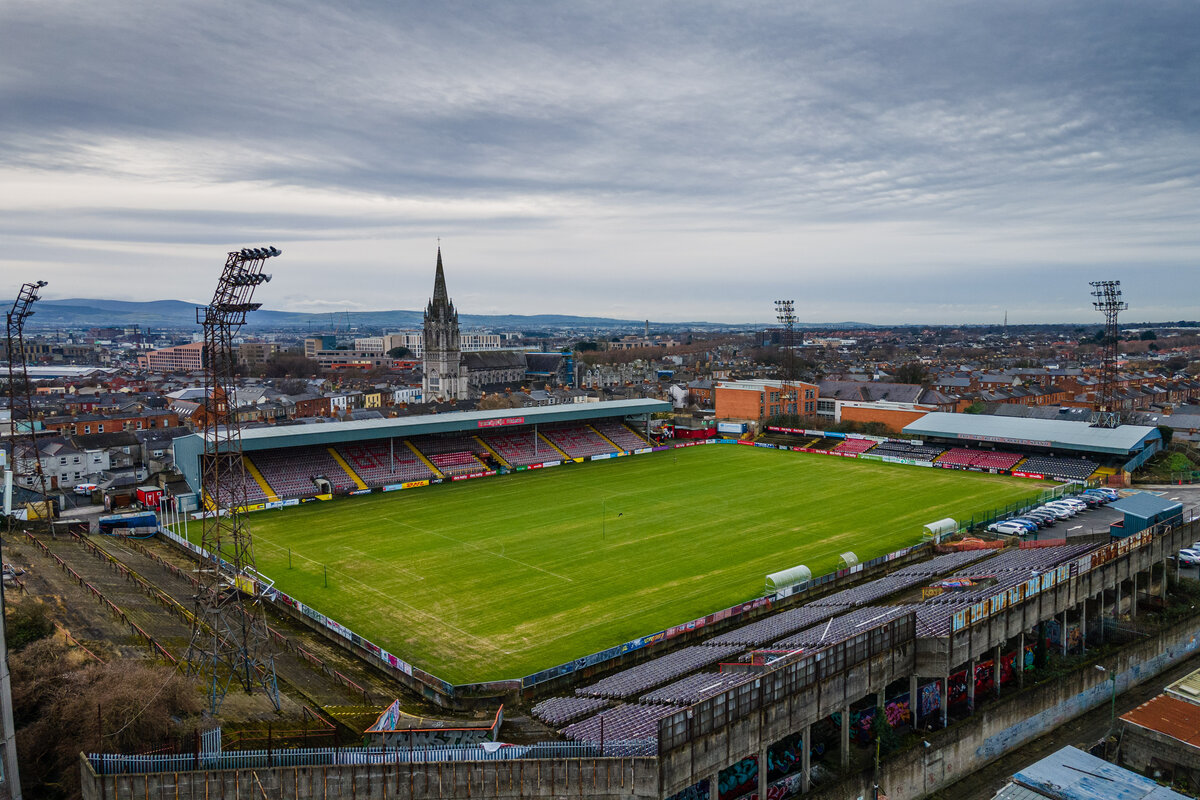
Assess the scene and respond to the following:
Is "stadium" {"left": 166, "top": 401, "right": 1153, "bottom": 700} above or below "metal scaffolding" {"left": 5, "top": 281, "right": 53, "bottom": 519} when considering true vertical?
below

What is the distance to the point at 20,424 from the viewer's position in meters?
73.3

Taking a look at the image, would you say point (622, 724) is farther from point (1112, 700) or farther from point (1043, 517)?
point (1043, 517)

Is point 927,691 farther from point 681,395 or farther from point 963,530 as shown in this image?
point 681,395

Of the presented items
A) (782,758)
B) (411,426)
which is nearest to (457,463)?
(411,426)

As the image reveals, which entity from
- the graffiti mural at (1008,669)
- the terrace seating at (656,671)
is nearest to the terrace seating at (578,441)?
the terrace seating at (656,671)

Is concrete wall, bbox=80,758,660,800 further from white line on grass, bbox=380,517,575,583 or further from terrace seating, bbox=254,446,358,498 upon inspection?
terrace seating, bbox=254,446,358,498

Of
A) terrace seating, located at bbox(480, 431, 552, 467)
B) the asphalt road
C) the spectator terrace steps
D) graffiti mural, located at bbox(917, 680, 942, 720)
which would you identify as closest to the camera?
the asphalt road

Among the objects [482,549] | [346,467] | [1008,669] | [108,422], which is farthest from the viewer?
[108,422]

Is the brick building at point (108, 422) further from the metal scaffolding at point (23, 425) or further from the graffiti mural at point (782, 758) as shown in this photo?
the graffiti mural at point (782, 758)

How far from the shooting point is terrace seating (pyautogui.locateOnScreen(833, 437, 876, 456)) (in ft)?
261

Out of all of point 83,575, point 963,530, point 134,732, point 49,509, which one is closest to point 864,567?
point 963,530

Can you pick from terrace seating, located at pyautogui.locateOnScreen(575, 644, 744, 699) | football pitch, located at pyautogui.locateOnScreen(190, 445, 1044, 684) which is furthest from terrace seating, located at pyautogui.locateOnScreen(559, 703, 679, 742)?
football pitch, located at pyautogui.locateOnScreen(190, 445, 1044, 684)

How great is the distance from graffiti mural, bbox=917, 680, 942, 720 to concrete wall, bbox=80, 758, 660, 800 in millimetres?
11992

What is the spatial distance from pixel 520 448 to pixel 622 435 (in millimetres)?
13058
